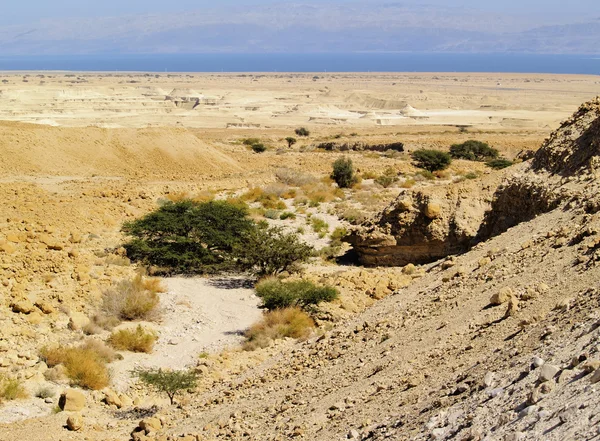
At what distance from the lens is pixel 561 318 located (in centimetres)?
757

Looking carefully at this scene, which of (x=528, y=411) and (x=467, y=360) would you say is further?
(x=467, y=360)

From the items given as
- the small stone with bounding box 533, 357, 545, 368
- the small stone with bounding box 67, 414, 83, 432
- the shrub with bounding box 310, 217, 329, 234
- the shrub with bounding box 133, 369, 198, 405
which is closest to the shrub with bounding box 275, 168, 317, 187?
the shrub with bounding box 310, 217, 329, 234

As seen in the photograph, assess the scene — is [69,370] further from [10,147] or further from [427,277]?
[10,147]

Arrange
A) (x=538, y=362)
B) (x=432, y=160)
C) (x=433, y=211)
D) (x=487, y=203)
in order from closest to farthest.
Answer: (x=538, y=362) < (x=487, y=203) < (x=433, y=211) < (x=432, y=160)

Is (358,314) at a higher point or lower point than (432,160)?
higher

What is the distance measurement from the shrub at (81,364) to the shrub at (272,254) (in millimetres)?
6275

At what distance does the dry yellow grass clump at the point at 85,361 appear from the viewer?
12141 mm

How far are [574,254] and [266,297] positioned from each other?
7491 mm

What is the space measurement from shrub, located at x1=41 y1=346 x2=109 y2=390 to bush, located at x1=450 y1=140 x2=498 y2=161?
3509 cm

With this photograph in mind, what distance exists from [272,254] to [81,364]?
7205 mm

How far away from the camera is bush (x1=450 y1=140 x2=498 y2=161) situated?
1794 inches

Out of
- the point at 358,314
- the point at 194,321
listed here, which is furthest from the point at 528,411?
Answer: the point at 194,321

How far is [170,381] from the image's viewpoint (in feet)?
37.4

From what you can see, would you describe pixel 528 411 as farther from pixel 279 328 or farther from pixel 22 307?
pixel 22 307
